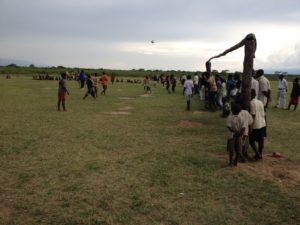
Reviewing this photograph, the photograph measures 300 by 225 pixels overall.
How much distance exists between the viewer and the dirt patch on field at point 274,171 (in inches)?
290

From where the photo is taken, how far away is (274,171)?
800 cm

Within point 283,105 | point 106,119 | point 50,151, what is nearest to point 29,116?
point 106,119

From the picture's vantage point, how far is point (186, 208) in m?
5.92

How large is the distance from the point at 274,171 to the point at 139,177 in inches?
117

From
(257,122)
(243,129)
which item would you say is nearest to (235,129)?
(243,129)

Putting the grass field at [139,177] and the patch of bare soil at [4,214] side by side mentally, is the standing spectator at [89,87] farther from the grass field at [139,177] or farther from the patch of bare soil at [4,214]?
the patch of bare soil at [4,214]

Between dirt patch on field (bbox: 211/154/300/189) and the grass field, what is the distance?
21 mm

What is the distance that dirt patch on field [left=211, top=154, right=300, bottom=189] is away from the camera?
737 centimetres

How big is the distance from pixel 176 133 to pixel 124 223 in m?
7.07

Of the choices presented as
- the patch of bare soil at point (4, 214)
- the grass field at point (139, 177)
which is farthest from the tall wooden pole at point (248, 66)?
the patch of bare soil at point (4, 214)

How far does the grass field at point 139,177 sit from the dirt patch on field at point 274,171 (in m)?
0.02

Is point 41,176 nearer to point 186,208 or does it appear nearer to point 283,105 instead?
point 186,208

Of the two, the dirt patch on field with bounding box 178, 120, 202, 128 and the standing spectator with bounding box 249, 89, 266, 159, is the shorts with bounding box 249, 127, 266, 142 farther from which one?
the dirt patch on field with bounding box 178, 120, 202, 128

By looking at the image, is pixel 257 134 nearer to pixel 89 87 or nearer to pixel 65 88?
pixel 65 88
